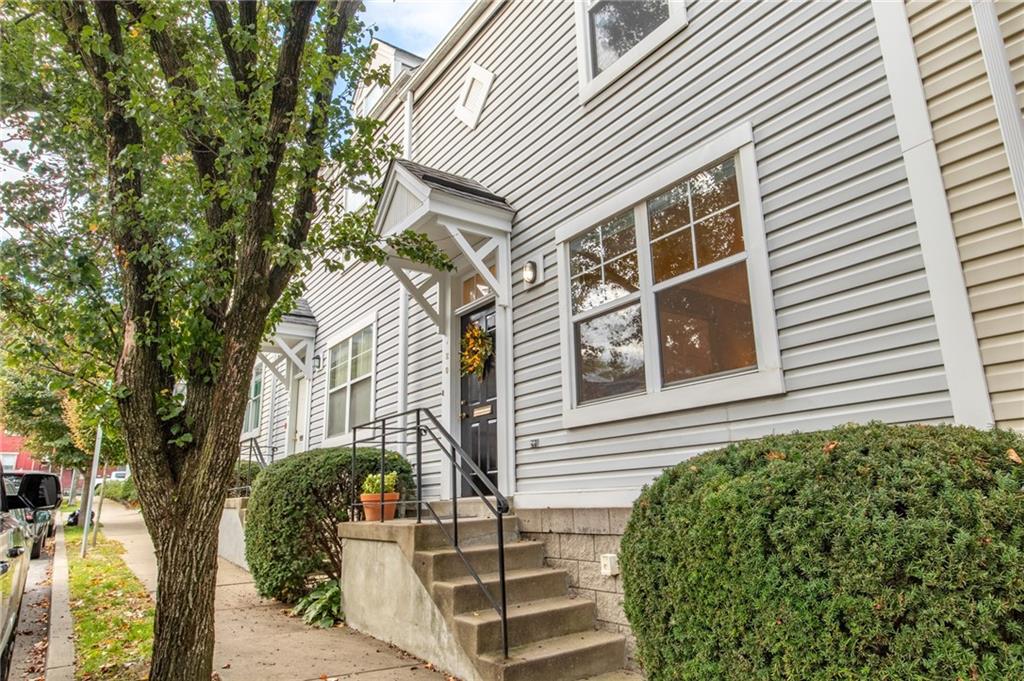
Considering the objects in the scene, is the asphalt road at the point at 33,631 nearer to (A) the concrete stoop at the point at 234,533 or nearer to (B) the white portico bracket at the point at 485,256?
(A) the concrete stoop at the point at 234,533

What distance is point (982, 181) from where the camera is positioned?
3127mm

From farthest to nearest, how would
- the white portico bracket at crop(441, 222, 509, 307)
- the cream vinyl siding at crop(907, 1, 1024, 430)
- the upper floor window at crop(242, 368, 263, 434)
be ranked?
the upper floor window at crop(242, 368, 263, 434)
the white portico bracket at crop(441, 222, 509, 307)
the cream vinyl siding at crop(907, 1, 1024, 430)

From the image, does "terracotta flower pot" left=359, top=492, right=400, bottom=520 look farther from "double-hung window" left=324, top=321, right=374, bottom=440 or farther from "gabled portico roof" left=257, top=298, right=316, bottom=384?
"gabled portico roof" left=257, top=298, right=316, bottom=384

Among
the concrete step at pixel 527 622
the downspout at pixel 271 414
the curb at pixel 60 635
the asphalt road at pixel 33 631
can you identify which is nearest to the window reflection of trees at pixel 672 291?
the concrete step at pixel 527 622

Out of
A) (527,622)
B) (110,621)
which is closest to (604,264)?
(527,622)

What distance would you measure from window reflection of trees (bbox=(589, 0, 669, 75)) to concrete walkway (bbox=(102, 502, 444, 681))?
17.7 ft

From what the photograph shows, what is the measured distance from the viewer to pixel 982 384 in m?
3.02

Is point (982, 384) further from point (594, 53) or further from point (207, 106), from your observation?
point (207, 106)

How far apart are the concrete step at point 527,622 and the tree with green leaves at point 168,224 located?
1583 millimetres

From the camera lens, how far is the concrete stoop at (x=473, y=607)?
3.99 m

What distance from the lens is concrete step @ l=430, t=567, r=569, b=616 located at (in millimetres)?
4340

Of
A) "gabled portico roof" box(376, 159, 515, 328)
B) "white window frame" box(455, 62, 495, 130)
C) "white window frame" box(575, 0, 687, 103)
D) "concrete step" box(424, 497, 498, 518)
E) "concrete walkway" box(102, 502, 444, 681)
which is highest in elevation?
"white window frame" box(455, 62, 495, 130)

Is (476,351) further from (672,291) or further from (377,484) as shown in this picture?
(672,291)

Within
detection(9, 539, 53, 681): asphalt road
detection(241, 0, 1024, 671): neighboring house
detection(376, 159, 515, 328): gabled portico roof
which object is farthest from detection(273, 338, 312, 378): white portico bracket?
detection(376, 159, 515, 328): gabled portico roof
